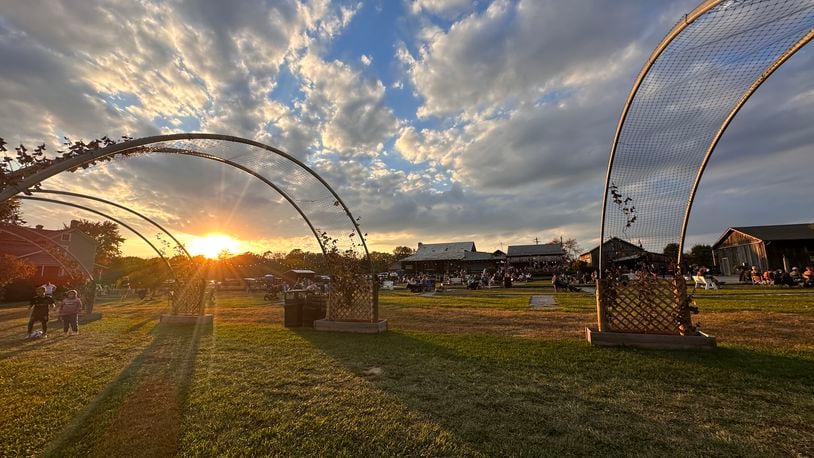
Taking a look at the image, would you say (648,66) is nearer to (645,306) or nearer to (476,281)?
(645,306)

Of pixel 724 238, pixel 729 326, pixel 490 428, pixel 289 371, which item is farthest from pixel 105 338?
pixel 724 238

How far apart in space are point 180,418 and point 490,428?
3.42 metres

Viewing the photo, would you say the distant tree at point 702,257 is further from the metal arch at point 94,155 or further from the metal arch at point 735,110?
the metal arch at point 94,155

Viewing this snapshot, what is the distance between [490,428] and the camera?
332 cm

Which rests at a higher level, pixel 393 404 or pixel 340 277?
pixel 340 277

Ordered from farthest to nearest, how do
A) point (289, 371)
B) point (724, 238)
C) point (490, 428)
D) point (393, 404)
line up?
point (724, 238)
point (289, 371)
point (393, 404)
point (490, 428)

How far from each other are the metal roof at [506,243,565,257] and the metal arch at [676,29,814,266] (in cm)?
4408

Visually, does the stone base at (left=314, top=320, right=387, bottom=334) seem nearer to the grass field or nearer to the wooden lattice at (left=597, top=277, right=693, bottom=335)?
the grass field

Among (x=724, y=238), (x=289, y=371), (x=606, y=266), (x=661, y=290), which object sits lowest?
(x=289, y=371)

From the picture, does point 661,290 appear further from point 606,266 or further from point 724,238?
point 724,238

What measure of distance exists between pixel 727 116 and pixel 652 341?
4.33 meters

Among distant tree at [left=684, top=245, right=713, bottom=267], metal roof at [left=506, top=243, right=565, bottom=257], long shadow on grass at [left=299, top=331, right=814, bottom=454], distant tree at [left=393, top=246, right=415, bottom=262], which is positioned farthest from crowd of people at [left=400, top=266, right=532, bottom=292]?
distant tree at [left=393, top=246, right=415, bottom=262]

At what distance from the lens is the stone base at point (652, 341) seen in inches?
243

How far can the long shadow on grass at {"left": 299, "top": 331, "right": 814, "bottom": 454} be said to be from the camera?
3090mm
